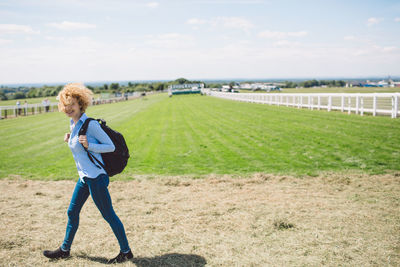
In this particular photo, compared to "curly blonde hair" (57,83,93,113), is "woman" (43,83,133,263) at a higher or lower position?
lower

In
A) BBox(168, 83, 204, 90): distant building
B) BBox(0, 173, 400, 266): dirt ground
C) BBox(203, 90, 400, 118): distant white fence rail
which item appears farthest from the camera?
BBox(168, 83, 204, 90): distant building

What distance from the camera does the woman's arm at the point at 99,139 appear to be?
3984 mm

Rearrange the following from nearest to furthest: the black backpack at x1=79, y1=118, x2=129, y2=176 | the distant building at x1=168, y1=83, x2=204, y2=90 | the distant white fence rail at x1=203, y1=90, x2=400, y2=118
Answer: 1. the black backpack at x1=79, y1=118, x2=129, y2=176
2. the distant white fence rail at x1=203, y1=90, x2=400, y2=118
3. the distant building at x1=168, y1=83, x2=204, y2=90

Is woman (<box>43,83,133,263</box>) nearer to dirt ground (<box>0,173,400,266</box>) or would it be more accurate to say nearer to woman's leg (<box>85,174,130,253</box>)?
woman's leg (<box>85,174,130,253</box>)

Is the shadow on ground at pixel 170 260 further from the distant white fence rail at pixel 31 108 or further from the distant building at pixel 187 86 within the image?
the distant building at pixel 187 86

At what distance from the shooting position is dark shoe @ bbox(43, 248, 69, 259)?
4.46 metres

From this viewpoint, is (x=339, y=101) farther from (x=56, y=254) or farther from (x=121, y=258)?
(x=56, y=254)

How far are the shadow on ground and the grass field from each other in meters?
0.01

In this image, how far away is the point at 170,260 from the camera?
439cm

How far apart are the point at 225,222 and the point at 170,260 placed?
1.56 m

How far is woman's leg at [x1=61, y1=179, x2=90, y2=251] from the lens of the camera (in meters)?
4.26

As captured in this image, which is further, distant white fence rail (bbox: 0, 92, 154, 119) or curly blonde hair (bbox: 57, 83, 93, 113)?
distant white fence rail (bbox: 0, 92, 154, 119)

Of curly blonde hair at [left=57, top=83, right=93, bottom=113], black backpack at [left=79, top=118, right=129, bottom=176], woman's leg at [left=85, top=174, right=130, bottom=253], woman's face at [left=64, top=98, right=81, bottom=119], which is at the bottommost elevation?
woman's leg at [left=85, top=174, right=130, bottom=253]

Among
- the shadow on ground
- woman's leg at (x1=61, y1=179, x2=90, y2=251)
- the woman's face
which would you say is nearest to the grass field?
the shadow on ground
